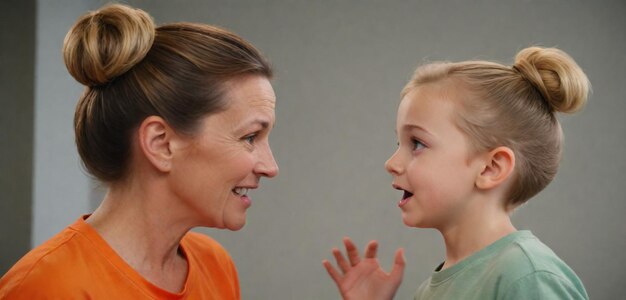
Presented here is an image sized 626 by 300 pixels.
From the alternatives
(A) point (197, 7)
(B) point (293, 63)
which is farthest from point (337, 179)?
(A) point (197, 7)

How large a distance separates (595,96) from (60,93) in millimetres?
3032

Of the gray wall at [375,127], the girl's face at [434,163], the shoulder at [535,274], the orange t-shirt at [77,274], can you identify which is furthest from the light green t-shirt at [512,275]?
the gray wall at [375,127]

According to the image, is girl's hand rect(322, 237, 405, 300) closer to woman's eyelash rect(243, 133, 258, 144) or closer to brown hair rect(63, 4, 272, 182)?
woman's eyelash rect(243, 133, 258, 144)

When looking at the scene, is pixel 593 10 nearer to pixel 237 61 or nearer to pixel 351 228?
pixel 351 228

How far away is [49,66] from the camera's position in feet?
11.0

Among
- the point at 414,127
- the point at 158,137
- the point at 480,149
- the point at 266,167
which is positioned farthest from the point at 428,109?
the point at 158,137

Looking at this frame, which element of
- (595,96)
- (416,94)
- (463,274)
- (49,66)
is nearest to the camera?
(463,274)

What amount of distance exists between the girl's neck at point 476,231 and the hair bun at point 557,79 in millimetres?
288

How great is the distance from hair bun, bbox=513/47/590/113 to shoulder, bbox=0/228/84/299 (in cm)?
110

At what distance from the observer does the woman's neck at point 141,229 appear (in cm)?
150

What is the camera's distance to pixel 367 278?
1.82 m

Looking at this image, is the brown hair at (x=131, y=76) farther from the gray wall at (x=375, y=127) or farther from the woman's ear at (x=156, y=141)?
the gray wall at (x=375, y=127)

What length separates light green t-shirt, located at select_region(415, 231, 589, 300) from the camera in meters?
1.33

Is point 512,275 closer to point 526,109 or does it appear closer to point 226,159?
point 526,109
